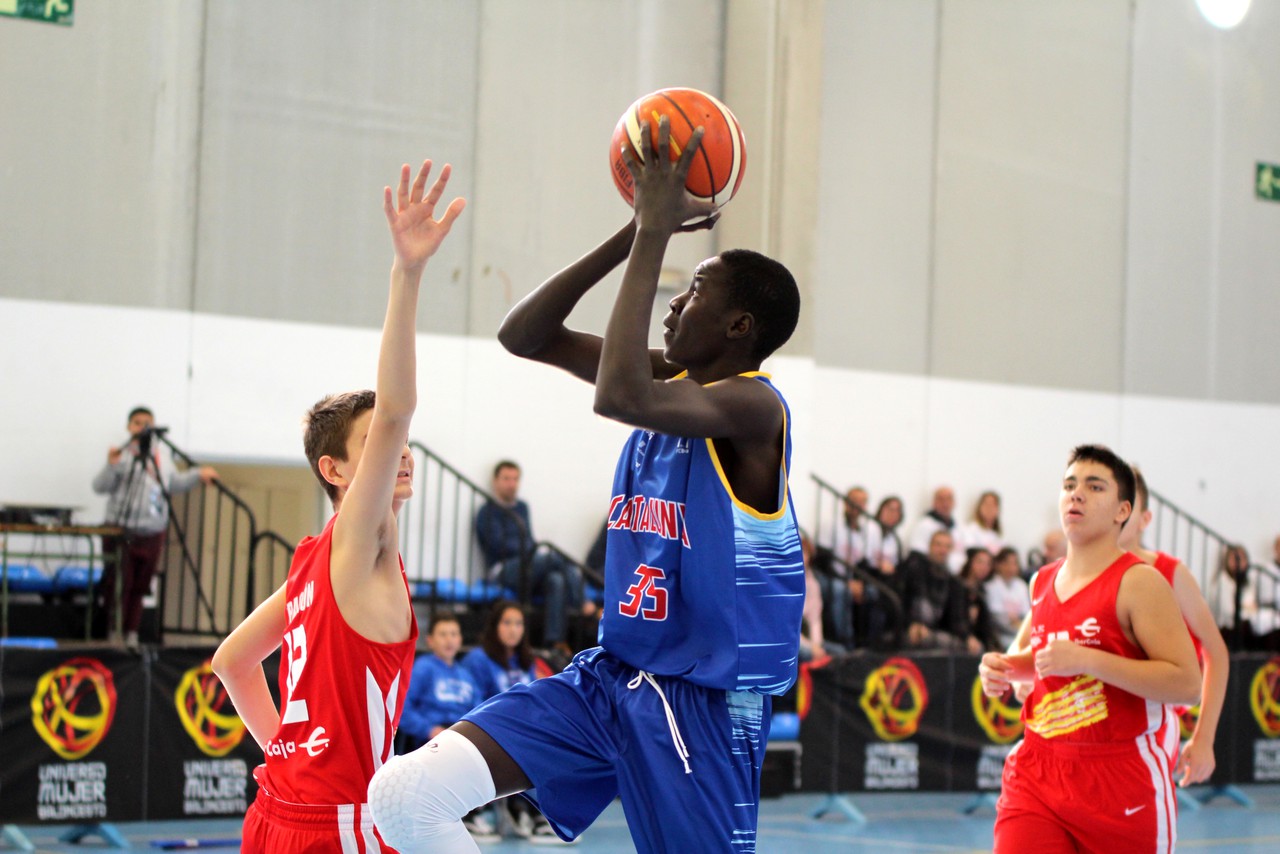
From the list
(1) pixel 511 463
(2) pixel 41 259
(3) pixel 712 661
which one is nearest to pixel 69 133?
(2) pixel 41 259

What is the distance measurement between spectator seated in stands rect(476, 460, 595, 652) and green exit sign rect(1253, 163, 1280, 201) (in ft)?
30.4

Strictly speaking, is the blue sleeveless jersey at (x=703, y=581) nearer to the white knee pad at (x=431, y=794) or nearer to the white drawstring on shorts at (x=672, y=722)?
the white drawstring on shorts at (x=672, y=722)

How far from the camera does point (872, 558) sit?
1329cm

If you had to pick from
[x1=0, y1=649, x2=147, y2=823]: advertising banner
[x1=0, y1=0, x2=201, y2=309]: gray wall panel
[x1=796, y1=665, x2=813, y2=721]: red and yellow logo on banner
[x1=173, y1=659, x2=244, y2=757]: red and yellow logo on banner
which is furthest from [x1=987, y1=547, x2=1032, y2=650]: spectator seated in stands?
[x1=0, y1=649, x2=147, y2=823]: advertising banner

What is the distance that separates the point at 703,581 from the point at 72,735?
563 cm

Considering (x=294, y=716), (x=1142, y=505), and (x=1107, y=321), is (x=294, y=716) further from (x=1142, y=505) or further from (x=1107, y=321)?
(x=1107, y=321)

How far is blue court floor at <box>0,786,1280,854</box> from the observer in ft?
28.1

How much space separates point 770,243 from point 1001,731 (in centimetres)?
448

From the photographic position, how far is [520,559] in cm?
1104

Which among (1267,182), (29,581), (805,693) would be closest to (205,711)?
(29,581)

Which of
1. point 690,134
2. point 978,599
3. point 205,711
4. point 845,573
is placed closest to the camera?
point 690,134

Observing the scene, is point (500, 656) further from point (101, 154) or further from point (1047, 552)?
point (1047, 552)

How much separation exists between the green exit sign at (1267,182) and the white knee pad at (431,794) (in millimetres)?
15338

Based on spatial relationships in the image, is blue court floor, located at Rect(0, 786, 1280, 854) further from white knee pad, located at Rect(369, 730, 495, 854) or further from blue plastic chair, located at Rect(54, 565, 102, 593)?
white knee pad, located at Rect(369, 730, 495, 854)
